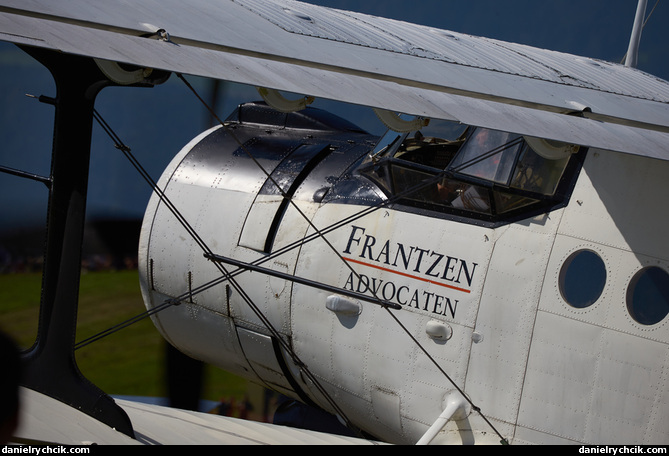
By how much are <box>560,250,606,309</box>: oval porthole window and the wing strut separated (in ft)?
8.78

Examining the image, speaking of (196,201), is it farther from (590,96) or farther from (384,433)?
(590,96)

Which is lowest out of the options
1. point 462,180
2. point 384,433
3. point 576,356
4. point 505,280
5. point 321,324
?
point 384,433

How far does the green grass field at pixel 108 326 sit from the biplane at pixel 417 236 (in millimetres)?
4959

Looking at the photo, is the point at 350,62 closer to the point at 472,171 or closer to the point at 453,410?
the point at 472,171

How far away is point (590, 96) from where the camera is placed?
477 centimetres

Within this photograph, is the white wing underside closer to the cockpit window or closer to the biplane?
the biplane

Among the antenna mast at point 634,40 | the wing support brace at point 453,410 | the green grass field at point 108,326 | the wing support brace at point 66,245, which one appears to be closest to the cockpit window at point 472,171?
the wing support brace at point 453,410

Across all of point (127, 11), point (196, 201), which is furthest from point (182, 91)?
point (127, 11)

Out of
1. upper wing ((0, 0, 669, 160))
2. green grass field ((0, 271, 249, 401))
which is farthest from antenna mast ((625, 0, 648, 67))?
green grass field ((0, 271, 249, 401))

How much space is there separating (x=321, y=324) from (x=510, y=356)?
1372mm

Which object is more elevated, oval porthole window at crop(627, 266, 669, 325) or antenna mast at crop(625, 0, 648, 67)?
antenna mast at crop(625, 0, 648, 67)

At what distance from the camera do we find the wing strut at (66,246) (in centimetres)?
438

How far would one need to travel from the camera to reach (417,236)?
502 centimetres

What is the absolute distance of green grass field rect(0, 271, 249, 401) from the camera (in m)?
10.2
